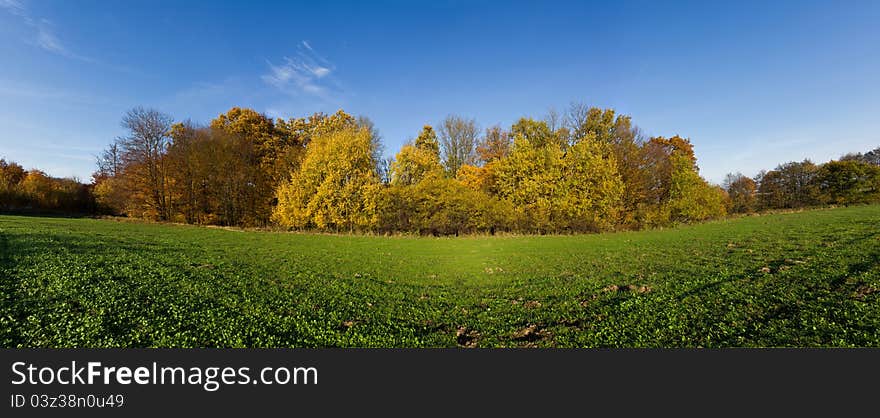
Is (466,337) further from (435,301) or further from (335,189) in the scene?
(335,189)

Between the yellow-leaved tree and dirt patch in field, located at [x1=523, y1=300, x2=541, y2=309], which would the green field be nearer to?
dirt patch in field, located at [x1=523, y1=300, x2=541, y2=309]

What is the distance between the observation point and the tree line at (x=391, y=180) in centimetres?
3378

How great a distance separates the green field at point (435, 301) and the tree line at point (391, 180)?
2016 centimetres

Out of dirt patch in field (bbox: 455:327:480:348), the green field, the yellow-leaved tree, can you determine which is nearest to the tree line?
the yellow-leaved tree

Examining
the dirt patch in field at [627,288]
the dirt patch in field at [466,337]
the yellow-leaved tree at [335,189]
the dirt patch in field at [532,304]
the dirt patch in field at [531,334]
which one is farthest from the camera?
the yellow-leaved tree at [335,189]

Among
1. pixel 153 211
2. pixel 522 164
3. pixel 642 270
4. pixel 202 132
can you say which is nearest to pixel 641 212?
pixel 522 164

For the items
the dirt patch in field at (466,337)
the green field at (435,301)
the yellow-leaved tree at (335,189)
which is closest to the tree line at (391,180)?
the yellow-leaved tree at (335,189)

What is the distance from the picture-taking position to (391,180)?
119ft

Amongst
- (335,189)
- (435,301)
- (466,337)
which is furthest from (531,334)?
(335,189)

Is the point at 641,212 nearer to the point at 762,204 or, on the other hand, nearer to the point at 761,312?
the point at 761,312

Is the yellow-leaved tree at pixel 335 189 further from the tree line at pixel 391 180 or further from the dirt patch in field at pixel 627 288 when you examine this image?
the dirt patch in field at pixel 627 288

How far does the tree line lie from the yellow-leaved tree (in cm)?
11

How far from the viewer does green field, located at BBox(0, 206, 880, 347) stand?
5801mm

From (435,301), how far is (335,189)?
90.0ft
